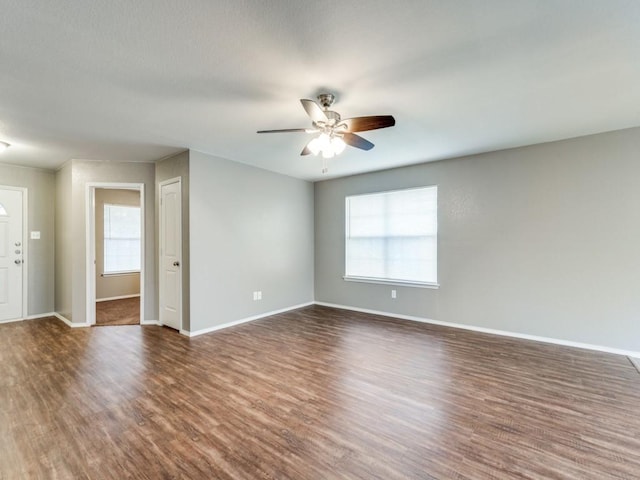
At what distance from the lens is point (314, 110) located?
223 cm

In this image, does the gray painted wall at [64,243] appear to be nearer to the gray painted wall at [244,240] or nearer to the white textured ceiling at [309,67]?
the white textured ceiling at [309,67]

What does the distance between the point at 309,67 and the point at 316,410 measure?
250 cm

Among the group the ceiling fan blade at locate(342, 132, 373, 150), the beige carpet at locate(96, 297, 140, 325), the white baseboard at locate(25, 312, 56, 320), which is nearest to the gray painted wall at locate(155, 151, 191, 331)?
the beige carpet at locate(96, 297, 140, 325)

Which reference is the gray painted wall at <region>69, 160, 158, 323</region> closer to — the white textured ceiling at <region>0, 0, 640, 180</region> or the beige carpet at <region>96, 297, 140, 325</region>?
the beige carpet at <region>96, 297, 140, 325</region>

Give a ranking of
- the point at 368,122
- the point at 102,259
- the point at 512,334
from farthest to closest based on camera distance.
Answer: the point at 102,259 → the point at 512,334 → the point at 368,122

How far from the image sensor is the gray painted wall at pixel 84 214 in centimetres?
450

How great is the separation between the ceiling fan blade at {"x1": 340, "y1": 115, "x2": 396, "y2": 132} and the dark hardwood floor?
7.28 feet

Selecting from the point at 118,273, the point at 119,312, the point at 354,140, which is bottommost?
the point at 119,312

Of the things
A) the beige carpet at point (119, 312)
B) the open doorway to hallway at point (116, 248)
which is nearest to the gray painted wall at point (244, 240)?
the beige carpet at point (119, 312)

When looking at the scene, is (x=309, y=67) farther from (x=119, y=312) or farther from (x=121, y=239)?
(x=121, y=239)

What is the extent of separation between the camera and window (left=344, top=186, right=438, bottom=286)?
465 centimetres

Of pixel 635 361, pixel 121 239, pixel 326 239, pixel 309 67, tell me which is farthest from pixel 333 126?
pixel 121 239

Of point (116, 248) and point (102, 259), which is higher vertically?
point (116, 248)

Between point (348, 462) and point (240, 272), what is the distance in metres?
3.32
